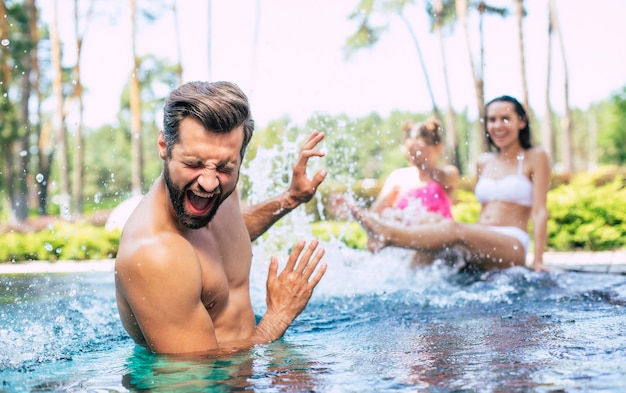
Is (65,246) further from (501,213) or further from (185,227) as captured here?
(185,227)

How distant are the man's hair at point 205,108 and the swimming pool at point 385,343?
87 centimetres

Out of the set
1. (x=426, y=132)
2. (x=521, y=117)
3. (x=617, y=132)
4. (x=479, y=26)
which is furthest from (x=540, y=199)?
(x=617, y=132)

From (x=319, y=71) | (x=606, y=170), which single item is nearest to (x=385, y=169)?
(x=606, y=170)

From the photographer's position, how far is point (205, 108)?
9.02 feet

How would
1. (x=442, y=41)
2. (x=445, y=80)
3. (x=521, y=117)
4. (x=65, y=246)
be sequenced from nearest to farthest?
(x=521, y=117) < (x=65, y=246) < (x=442, y=41) < (x=445, y=80)

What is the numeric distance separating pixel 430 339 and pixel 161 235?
129cm

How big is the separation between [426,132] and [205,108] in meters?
4.58

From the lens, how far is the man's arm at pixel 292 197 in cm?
384

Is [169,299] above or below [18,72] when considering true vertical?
below

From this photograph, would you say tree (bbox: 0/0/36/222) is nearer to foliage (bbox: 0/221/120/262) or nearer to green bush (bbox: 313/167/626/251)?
foliage (bbox: 0/221/120/262)

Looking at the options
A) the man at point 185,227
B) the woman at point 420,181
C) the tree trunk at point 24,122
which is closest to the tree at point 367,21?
the tree trunk at point 24,122

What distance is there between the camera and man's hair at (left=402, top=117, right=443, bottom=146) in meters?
7.06

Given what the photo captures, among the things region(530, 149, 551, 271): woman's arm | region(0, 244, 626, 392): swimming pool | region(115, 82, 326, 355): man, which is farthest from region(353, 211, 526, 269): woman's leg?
region(115, 82, 326, 355): man

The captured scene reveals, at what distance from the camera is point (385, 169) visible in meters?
79.1
